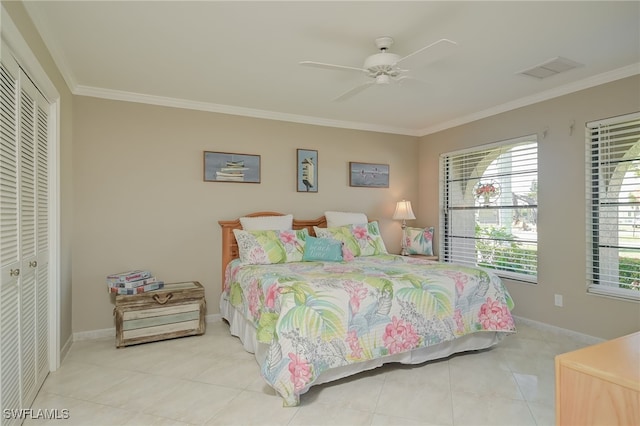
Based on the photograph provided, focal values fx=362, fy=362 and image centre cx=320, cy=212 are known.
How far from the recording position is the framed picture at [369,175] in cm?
486

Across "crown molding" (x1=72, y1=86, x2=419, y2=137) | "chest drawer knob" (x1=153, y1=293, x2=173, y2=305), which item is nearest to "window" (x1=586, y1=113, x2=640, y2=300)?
"crown molding" (x1=72, y1=86, x2=419, y2=137)

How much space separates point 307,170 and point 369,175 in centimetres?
93

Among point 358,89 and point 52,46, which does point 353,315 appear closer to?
point 358,89

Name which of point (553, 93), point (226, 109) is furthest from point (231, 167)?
point (553, 93)

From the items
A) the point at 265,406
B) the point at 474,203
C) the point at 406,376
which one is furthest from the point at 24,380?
the point at 474,203

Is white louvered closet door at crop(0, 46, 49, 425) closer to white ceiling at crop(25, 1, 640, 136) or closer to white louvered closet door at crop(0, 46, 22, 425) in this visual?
white louvered closet door at crop(0, 46, 22, 425)

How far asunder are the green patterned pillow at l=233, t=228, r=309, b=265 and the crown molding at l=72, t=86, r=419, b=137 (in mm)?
1404

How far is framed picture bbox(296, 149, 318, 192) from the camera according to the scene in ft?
14.9

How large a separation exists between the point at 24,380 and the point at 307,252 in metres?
2.36

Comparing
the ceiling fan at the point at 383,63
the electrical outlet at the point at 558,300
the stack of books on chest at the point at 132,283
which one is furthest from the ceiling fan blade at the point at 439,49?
the stack of books on chest at the point at 132,283

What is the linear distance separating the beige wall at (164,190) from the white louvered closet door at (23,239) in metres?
0.92

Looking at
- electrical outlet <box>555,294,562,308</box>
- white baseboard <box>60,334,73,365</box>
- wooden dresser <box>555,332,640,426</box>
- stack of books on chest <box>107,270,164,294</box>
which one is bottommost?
white baseboard <box>60,334,73,365</box>

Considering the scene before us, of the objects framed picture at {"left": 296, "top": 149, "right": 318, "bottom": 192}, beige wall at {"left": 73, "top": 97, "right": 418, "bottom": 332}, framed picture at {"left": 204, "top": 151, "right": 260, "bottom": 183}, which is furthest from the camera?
framed picture at {"left": 296, "top": 149, "right": 318, "bottom": 192}

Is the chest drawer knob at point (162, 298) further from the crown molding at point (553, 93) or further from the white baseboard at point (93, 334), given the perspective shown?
the crown molding at point (553, 93)
